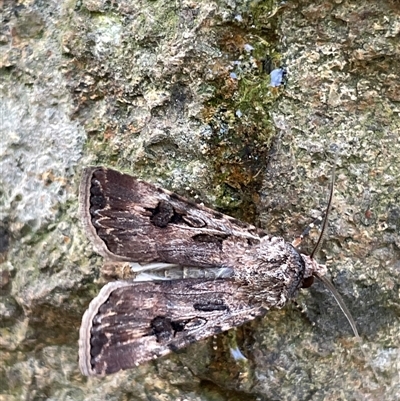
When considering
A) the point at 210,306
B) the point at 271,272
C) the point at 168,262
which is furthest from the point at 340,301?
the point at 168,262

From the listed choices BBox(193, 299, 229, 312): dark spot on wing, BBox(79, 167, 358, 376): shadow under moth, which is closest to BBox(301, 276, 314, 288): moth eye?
BBox(79, 167, 358, 376): shadow under moth

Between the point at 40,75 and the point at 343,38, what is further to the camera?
the point at 40,75

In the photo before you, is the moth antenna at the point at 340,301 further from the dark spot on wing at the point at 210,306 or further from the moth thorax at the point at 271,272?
the dark spot on wing at the point at 210,306

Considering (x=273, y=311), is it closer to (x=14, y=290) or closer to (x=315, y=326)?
(x=315, y=326)

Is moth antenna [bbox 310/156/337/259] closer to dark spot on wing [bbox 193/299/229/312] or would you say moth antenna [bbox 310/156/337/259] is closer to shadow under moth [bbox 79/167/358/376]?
shadow under moth [bbox 79/167/358/376]

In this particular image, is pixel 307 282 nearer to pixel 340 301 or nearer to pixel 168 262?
pixel 340 301

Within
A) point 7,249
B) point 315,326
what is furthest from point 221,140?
point 7,249
